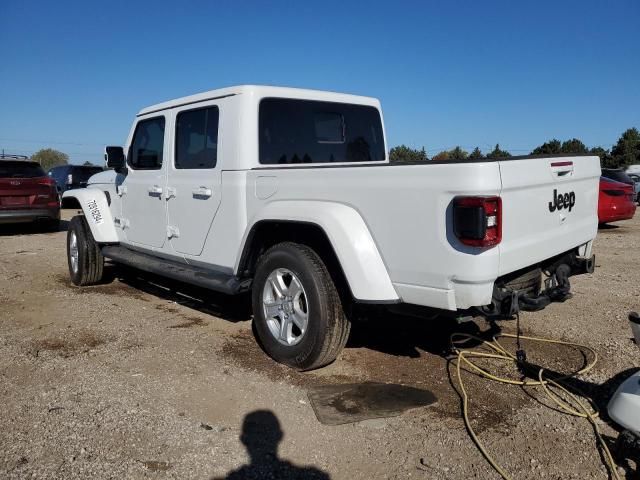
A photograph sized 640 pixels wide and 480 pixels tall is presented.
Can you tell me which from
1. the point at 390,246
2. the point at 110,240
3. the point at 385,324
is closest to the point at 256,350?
the point at 385,324

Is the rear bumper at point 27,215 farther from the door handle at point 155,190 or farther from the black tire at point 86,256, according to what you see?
the door handle at point 155,190

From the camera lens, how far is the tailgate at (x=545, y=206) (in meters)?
3.14

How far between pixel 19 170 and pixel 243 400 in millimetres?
10830

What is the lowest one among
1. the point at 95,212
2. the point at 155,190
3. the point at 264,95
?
the point at 95,212

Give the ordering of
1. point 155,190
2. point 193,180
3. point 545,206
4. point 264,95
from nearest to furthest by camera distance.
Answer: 1. point 545,206
2. point 264,95
3. point 193,180
4. point 155,190

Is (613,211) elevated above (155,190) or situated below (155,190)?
below

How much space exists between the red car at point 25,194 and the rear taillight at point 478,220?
1141 centimetres

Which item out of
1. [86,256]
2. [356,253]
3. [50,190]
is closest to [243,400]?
[356,253]

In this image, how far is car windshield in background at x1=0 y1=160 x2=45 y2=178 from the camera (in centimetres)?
1183

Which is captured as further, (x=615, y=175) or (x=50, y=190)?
(x=615, y=175)

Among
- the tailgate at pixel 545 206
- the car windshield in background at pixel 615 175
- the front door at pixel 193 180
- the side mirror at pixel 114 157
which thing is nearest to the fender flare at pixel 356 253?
the tailgate at pixel 545 206

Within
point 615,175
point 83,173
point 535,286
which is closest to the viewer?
point 535,286

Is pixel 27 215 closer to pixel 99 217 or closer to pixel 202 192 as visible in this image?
pixel 99 217

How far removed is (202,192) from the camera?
15.1 ft
